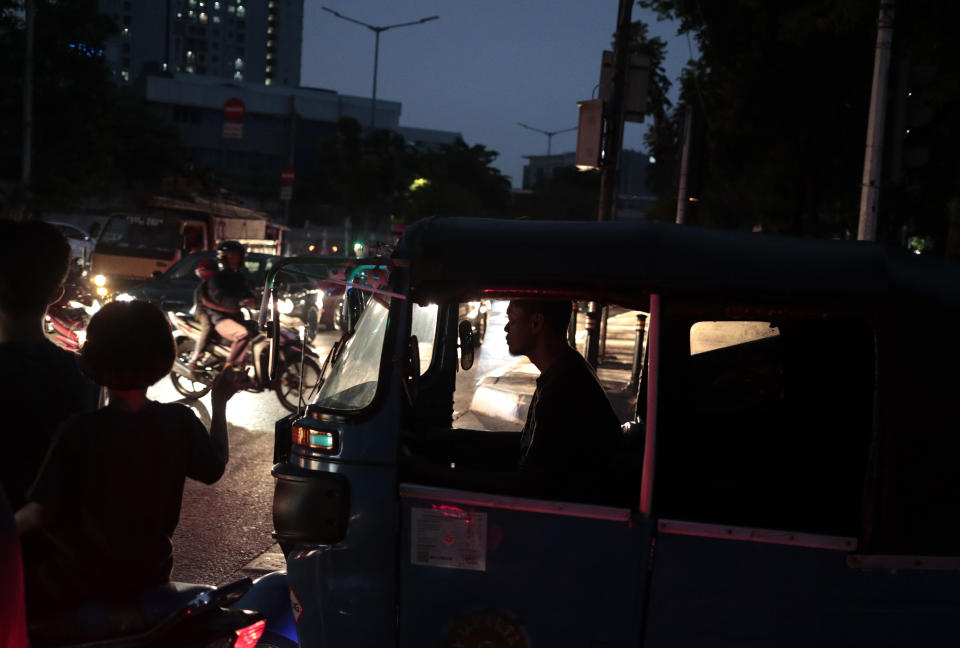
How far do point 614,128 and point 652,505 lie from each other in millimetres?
10200

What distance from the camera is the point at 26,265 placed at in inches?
99.7

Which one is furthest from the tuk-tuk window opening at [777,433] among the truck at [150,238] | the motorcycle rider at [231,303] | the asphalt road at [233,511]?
the truck at [150,238]

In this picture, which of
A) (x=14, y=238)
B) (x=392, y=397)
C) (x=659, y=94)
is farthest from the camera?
(x=659, y=94)

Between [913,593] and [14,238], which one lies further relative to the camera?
[913,593]

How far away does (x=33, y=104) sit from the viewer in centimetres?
3162

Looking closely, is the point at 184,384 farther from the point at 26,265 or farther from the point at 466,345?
the point at 26,265

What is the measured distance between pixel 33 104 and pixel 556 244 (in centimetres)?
3362

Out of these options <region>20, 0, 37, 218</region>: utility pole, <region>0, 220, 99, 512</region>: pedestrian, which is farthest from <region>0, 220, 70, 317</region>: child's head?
<region>20, 0, 37, 218</region>: utility pole

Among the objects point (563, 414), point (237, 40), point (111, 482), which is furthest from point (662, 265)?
point (237, 40)

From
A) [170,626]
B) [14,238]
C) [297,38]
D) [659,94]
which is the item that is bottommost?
[170,626]

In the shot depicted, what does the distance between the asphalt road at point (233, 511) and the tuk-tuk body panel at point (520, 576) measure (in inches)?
101

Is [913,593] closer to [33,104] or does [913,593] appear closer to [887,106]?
[887,106]

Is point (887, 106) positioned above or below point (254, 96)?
below

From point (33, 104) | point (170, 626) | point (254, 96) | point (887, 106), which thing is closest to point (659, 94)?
point (887, 106)
